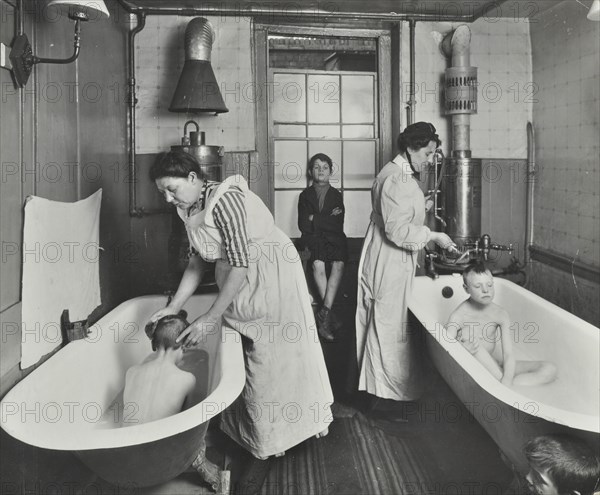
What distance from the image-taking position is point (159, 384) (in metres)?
2.25

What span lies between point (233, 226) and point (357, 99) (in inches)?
109

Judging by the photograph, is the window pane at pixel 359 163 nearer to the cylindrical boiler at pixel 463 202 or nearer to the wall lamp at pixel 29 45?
the cylindrical boiler at pixel 463 202

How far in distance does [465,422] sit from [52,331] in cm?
219

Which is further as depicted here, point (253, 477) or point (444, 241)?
point (444, 241)

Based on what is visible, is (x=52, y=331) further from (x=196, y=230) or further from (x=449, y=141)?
(x=449, y=141)

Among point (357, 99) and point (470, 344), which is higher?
point (357, 99)

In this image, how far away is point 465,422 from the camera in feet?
10.5

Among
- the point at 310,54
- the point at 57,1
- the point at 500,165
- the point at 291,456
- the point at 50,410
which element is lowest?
the point at 291,456

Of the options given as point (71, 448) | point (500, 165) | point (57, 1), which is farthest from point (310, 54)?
point (71, 448)

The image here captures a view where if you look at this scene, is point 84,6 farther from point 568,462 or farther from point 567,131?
point 567,131

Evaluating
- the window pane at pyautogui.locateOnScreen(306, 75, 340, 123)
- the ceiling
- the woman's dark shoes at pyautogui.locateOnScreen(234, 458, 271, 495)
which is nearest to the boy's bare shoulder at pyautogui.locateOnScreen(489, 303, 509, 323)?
the woman's dark shoes at pyautogui.locateOnScreen(234, 458, 271, 495)

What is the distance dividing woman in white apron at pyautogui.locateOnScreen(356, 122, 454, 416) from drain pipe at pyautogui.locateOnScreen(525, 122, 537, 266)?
1.65 metres

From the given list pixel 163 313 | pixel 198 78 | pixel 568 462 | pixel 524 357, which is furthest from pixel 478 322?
pixel 198 78

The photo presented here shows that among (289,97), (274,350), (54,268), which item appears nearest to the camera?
(54,268)
